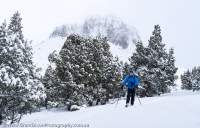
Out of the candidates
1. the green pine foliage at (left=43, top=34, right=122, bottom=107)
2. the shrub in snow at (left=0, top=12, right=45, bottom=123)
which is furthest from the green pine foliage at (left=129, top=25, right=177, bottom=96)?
the shrub in snow at (left=0, top=12, right=45, bottom=123)

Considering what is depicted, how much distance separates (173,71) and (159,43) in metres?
4.29

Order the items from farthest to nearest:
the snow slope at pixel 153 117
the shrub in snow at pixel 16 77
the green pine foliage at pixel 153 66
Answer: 1. the green pine foliage at pixel 153 66
2. the shrub in snow at pixel 16 77
3. the snow slope at pixel 153 117

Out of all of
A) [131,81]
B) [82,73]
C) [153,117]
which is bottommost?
[153,117]

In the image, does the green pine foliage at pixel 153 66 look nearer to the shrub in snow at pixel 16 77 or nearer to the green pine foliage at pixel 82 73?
the green pine foliage at pixel 82 73

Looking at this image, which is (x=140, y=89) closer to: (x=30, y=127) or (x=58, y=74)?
(x=58, y=74)

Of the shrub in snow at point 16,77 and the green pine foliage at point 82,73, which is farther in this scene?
the green pine foliage at point 82,73

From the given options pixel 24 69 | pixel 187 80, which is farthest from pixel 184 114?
pixel 187 80

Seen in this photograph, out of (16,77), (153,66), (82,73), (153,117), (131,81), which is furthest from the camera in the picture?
(153,66)

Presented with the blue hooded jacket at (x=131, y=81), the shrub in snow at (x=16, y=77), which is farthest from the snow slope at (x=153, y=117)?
the shrub in snow at (x=16, y=77)

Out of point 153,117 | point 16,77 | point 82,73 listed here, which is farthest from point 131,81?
point 82,73

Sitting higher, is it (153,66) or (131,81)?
(153,66)

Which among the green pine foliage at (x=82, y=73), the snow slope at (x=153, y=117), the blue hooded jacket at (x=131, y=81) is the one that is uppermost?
the green pine foliage at (x=82, y=73)

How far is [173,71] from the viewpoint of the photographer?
5784cm

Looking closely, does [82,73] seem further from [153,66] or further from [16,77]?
[16,77]
